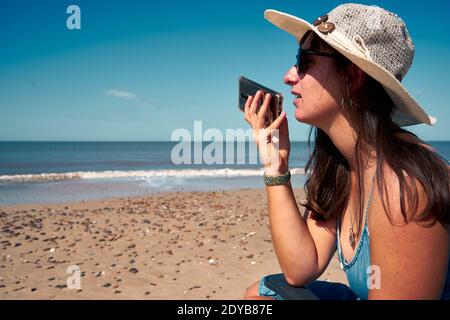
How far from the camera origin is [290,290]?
2393 mm

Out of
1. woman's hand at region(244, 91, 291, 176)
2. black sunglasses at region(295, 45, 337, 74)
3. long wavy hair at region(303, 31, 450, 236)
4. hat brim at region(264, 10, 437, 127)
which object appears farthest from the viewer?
woman's hand at region(244, 91, 291, 176)

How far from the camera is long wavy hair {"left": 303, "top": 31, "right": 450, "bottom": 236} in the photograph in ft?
5.74

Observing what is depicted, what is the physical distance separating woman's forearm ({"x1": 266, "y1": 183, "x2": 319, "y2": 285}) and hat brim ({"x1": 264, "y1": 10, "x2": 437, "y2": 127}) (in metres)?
0.78

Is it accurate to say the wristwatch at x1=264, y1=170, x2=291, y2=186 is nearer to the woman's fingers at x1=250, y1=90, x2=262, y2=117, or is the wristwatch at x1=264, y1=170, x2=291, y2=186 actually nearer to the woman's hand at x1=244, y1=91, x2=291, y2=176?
the woman's hand at x1=244, y1=91, x2=291, y2=176

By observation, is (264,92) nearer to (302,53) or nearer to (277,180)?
(302,53)

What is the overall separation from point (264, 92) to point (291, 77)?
271 millimetres

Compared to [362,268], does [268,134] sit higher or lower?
higher

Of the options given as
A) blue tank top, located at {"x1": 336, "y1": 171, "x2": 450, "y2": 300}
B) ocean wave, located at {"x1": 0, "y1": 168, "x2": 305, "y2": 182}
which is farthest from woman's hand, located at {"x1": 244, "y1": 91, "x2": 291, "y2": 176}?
ocean wave, located at {"x1": 0, "y1": 168, "x2": 305, "y2": 182}

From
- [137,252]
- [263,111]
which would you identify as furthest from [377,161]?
[137,252]

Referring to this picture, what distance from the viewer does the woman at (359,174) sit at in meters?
1.77

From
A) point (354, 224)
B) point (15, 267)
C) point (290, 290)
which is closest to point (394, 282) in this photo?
point (354, 224)

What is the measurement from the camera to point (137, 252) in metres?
6.77

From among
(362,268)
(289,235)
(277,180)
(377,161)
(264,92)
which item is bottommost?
(362,268)

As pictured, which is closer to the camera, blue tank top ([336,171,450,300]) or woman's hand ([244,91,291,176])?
blue tank top ([336,171,450,300])
